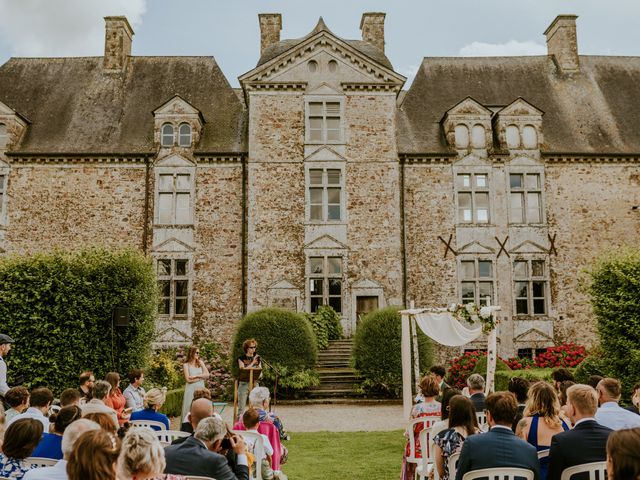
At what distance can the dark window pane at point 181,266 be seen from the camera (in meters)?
21.5

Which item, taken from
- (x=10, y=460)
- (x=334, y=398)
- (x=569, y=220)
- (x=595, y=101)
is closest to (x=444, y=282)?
(x=569, y=220)

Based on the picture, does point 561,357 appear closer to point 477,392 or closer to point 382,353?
point 382,353

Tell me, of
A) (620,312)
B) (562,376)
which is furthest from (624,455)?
(620,312)

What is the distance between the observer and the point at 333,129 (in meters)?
22.0

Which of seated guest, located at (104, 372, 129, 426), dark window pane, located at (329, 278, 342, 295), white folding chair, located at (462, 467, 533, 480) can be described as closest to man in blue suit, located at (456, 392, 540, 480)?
white folding chair, located at (462, 467, 533, 480)

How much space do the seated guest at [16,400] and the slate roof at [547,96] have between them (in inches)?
687

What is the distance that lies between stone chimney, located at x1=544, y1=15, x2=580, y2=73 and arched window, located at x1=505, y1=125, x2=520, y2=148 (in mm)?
4753

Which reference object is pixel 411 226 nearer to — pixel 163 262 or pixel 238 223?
pixel 238 223

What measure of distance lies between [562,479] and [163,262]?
18.6 metres

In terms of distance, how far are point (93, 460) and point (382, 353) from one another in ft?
47.9

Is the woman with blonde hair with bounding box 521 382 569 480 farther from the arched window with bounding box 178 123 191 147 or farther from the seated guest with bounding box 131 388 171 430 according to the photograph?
the arched window with bounding box 178 123 191 147

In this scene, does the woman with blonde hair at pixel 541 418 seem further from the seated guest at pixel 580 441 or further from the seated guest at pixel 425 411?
the seated guest at pixel 425 411

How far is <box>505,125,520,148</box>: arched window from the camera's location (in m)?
22.4

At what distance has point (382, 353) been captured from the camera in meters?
17.3
